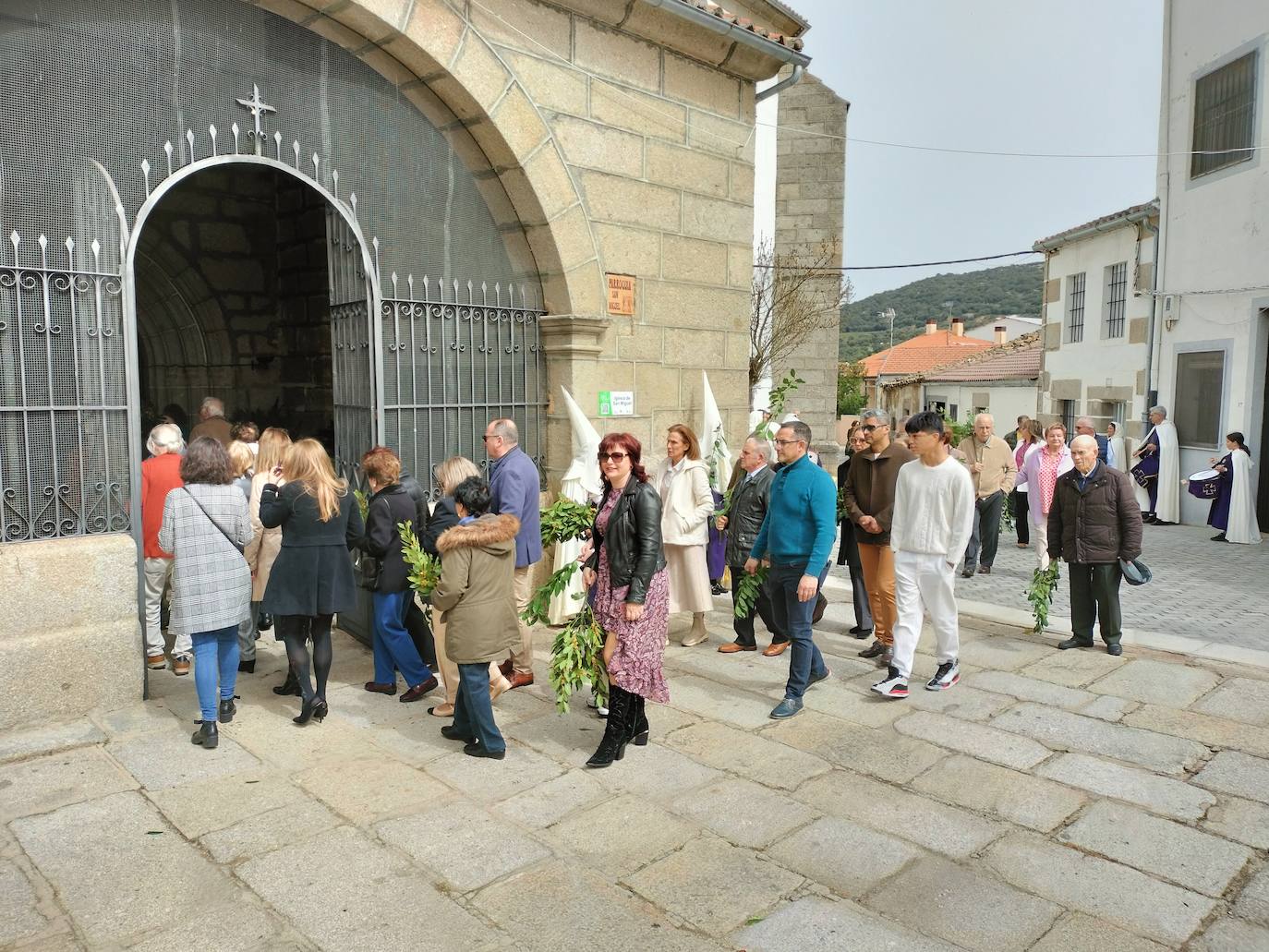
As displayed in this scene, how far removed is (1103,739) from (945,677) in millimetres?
954

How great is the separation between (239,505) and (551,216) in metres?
3.23

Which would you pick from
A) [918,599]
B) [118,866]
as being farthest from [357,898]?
[918,599]

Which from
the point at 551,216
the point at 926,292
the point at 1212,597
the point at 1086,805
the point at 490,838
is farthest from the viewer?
the point at 926,292

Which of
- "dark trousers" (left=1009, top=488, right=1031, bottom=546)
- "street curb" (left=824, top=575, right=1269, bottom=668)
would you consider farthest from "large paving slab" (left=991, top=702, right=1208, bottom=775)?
"dark trousers" (left=1009, top=488, right=1031, bottom=546)

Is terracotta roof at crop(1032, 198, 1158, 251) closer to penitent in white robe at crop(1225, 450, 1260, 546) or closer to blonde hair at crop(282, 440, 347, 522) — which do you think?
penitent in white robe at crop(1225, 450, 1260, 546)

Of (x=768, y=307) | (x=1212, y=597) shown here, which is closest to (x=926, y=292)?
(x=768, y=307)

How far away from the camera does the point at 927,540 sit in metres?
5.32

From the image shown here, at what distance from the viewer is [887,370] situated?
44.0 metres

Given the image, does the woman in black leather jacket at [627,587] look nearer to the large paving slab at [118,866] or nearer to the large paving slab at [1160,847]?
the large paving slab at [118,866]

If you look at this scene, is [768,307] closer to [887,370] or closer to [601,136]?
[601,136]

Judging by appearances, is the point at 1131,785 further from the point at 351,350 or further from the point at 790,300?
the point at 790,300

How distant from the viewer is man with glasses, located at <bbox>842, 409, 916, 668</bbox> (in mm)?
6023

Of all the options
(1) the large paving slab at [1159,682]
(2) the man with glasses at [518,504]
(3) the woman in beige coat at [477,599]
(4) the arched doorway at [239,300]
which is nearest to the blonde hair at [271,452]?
(2) the man with glasses at [518,504]

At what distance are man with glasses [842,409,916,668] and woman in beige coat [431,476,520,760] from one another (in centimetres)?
267
